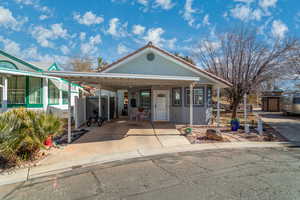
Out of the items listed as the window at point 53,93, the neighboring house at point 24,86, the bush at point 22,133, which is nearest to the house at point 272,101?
the window at point 53,93

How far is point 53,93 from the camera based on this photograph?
1491 centimetres

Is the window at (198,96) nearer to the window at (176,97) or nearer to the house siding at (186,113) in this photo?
the house siding at (186,113)

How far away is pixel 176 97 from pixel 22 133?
31.3 feet

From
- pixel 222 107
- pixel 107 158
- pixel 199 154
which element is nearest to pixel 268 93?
pixel 222 107

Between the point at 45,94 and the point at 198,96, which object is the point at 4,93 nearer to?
the point at 45,94

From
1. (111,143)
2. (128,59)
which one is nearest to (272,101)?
(128,59)

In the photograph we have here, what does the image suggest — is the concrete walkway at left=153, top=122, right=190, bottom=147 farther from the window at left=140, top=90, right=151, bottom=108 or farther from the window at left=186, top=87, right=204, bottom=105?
the window at left=140, top=90, right=151, bottom=108

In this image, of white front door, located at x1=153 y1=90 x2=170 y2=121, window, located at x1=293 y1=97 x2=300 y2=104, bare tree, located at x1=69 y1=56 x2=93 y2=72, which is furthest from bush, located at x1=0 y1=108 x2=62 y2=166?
bare tree, located at x1=69 y1=56 x2=93 y2=72

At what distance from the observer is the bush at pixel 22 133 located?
4828 mm

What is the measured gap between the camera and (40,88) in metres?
13.0

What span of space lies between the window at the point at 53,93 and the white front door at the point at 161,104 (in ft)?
29.6

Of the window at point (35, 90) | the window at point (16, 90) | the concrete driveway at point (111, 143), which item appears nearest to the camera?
the concrete driveway at point (111, 143)

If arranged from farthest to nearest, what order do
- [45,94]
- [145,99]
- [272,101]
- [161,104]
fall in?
[272,101]
[145,99]
[45,94]
[161,104]

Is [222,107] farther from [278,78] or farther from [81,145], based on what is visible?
[81,145]
